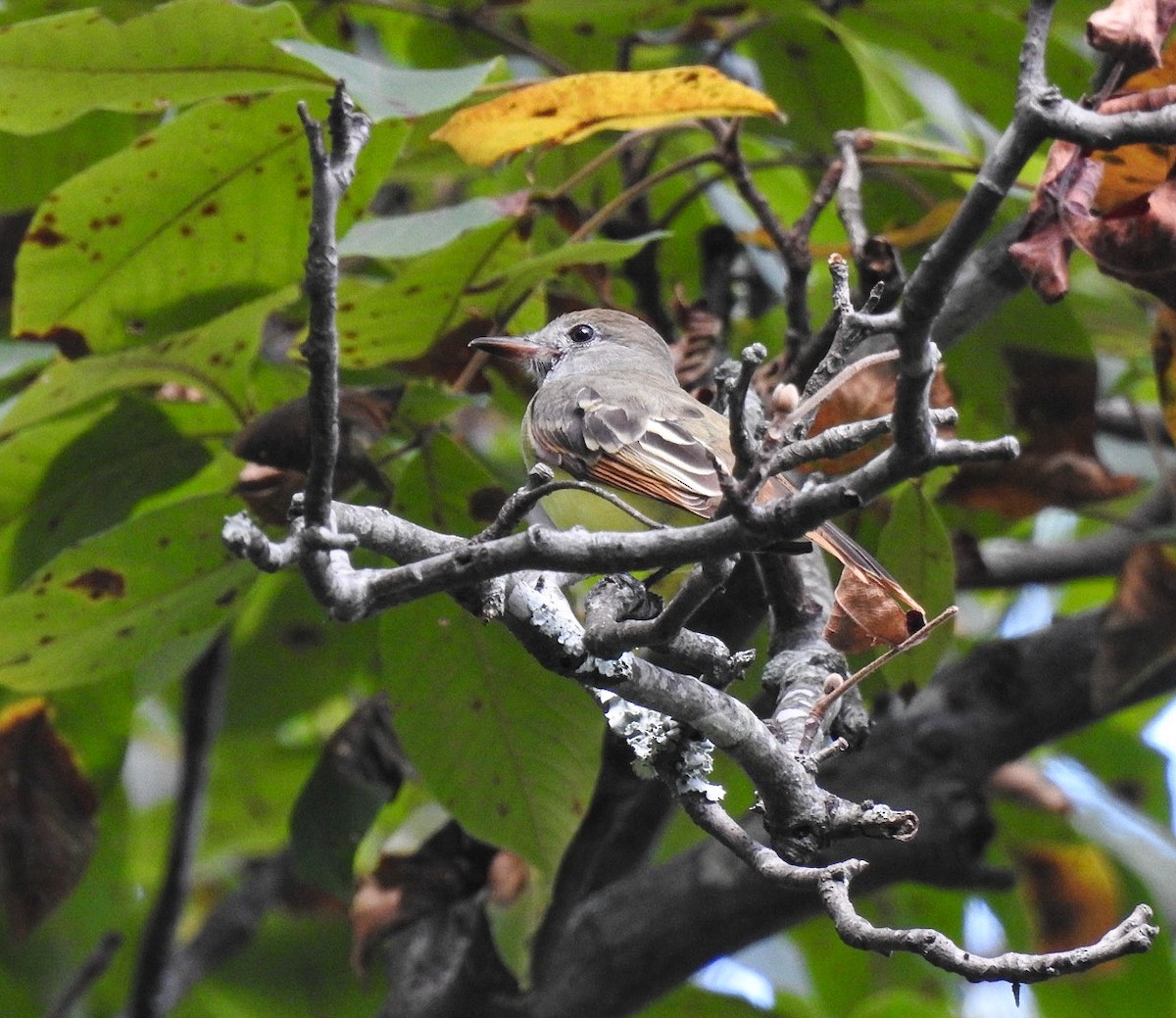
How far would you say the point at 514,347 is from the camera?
3.26 m

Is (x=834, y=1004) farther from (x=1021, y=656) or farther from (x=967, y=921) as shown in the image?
(x=1021, y=656)

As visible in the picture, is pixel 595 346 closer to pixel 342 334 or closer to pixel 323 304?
pixel 342 334

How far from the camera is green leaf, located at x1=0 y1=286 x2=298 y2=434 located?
2.83 m

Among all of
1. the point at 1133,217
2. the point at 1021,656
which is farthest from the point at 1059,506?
the point at 1133,217

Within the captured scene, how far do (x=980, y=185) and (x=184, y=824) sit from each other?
2986mm

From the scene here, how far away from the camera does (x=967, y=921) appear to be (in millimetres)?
4488

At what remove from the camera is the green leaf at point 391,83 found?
2.48 m

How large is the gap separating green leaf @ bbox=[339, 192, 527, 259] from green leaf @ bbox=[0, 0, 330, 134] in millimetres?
319

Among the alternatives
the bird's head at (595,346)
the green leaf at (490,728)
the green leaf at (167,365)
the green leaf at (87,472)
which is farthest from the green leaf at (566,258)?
the green leaf at (87,472)

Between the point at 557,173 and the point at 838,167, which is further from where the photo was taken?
the point at 557,173

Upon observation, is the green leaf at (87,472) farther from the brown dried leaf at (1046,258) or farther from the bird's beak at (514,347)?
the brown dried leaf at (1046,258)

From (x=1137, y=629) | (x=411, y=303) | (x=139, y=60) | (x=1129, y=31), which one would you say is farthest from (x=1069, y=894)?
(x=139, y=60)

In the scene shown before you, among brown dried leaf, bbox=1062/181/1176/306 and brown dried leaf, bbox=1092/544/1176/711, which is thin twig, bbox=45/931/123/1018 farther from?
brown dried leaf, bbox=1062/181/1176/306

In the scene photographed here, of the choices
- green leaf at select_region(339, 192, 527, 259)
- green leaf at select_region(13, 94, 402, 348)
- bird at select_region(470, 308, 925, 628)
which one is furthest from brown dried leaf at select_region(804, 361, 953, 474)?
green leaf at select_region(13, 94, 402, 348)
